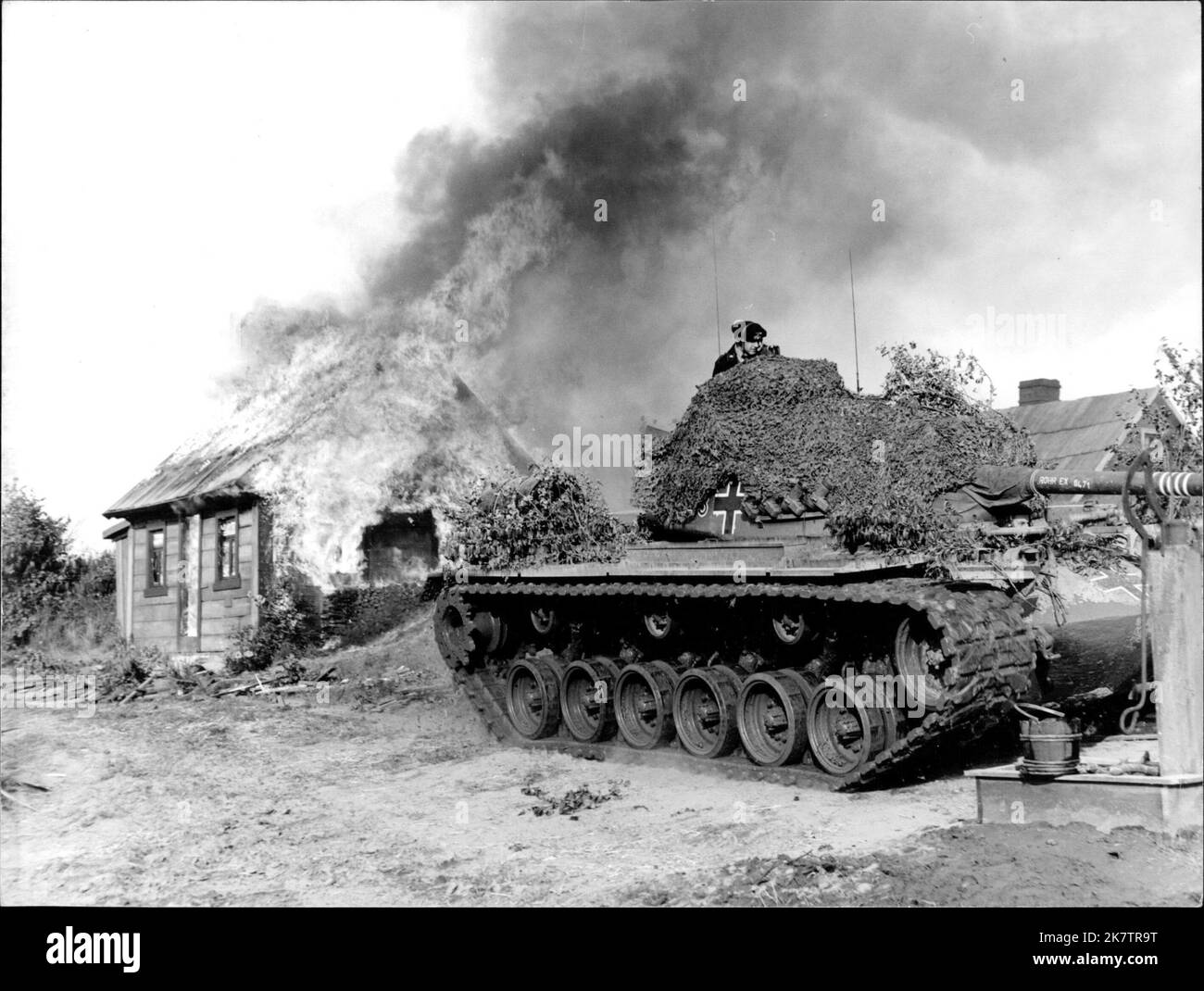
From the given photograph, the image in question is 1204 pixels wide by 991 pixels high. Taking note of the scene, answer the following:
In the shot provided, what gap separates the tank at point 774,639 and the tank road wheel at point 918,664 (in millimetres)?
18

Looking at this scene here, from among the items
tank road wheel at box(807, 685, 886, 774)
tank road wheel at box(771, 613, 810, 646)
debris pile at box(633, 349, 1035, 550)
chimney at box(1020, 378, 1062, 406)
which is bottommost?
tank road wheel at box(807, 685, 886, 774)

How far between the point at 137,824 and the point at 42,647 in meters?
7.86

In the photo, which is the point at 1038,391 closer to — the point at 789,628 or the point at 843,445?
the point at 843,445

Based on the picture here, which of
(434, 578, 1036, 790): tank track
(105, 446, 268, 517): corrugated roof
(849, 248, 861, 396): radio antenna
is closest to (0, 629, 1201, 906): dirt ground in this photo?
(434, 578, 1036, 790): tank track

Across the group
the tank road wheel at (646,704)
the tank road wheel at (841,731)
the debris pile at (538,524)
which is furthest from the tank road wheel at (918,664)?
the debris pile at (538,524)

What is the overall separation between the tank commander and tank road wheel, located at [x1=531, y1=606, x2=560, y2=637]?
360cm

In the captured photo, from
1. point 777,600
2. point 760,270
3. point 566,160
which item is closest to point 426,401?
point 566,160

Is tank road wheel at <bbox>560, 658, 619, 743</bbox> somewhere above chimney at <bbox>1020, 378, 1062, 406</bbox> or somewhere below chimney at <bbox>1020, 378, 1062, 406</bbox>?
below

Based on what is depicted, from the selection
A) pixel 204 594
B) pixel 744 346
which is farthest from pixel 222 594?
pixel 744 346

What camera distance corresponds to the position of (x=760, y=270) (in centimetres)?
1445

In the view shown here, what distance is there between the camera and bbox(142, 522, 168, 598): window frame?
14984mm

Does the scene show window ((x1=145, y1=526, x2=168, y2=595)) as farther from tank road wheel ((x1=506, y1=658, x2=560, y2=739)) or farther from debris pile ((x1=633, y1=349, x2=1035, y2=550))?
debris pile ((x1=633, y1=349, x2=1035, y2=550))

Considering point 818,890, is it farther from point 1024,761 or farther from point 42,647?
point 42,647

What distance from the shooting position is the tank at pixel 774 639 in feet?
29.1
